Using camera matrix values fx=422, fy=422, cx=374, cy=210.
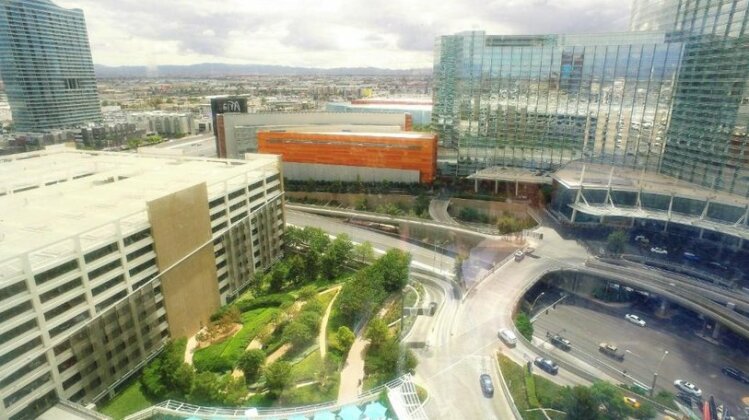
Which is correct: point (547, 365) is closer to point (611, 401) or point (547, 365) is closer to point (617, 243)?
point (611, 401)

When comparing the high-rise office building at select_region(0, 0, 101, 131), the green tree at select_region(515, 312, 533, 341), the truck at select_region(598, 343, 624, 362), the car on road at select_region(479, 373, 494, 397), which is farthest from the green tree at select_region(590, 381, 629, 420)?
the high-rise office building at select_region(0, 0, 101, 131)

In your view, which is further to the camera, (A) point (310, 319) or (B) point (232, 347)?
(A) point (310, 319)

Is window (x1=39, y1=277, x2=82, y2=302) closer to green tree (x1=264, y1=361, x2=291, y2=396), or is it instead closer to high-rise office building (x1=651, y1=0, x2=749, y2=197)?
green tree (x1=264, y1=361, x2=291, y2=396)

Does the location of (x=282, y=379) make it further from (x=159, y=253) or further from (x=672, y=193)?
(x=672, y=193)

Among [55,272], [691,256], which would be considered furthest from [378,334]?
[691,256]

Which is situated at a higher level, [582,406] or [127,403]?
[582,406]
